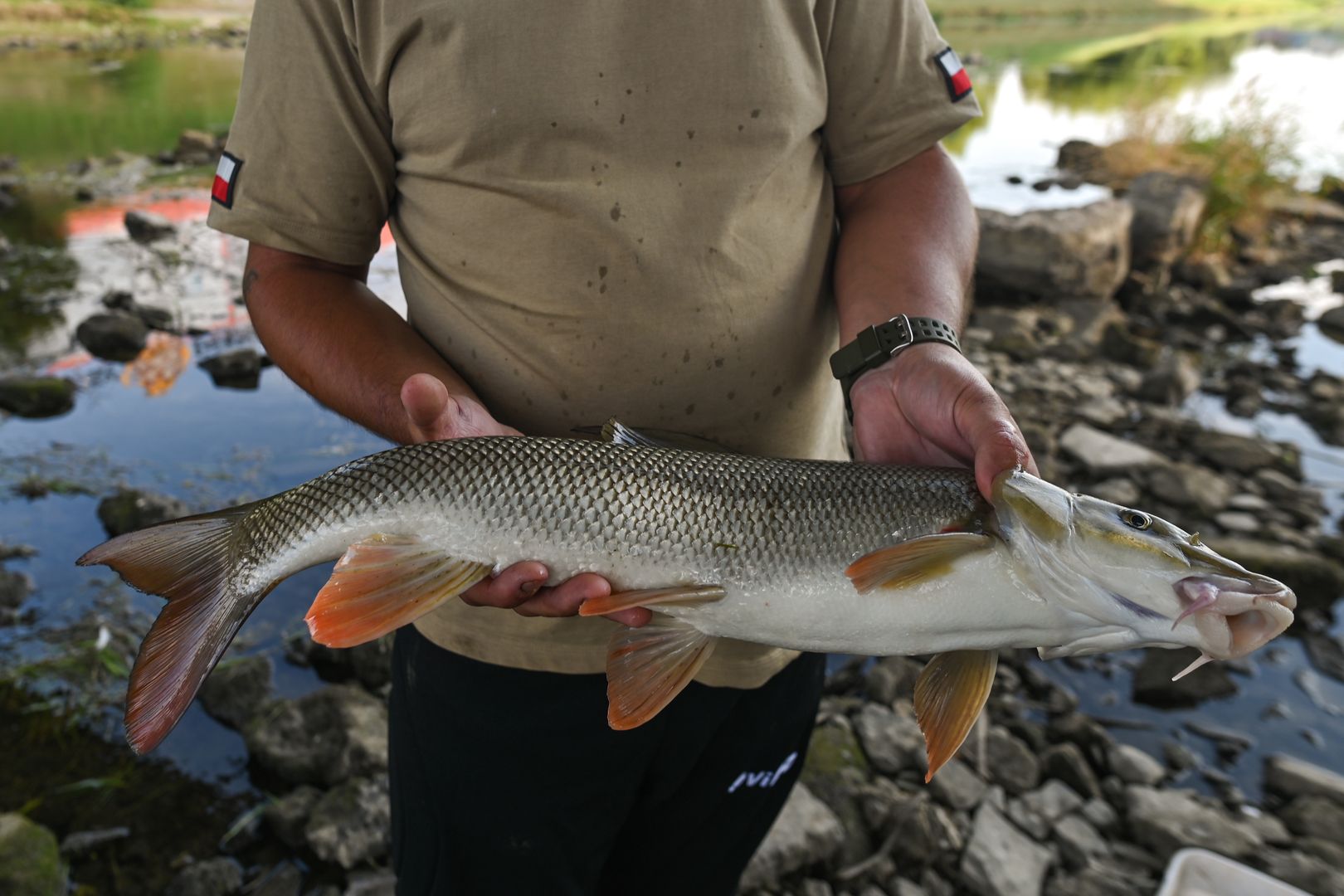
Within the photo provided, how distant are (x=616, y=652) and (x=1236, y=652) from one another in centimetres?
114

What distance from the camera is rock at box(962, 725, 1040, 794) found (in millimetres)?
3975

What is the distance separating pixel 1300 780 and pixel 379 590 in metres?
4.08

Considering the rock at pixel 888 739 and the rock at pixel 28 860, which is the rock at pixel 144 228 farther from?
the rock at pixel 888 739

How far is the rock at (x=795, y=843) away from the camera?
3328 mm

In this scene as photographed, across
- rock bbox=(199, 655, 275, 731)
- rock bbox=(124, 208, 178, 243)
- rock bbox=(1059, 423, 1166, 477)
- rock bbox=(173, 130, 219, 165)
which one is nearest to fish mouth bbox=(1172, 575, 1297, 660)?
rock bbox=(199, 655, 275, 731)

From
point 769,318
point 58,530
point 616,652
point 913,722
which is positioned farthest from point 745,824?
point 58,530

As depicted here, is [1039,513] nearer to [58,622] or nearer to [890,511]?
[890,511]

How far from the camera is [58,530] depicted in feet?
17.9

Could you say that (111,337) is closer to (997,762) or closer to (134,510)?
(134,510)

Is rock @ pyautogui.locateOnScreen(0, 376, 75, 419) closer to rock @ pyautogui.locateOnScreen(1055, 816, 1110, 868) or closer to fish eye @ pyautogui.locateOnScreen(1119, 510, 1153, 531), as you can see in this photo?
rock @ pyautogui.locateOnScreen(1055, 816, 1110, 868)

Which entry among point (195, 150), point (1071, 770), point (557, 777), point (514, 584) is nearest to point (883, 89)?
point (514, 584)

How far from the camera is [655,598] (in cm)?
193

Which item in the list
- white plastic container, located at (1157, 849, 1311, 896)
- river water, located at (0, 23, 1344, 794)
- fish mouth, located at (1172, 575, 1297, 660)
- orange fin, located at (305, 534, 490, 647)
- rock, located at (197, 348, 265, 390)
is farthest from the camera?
rock, located at (197, 348, 265, 390)

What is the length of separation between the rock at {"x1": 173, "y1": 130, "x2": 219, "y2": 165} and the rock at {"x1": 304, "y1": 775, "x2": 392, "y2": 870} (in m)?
14.5
